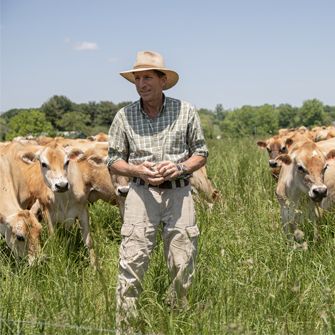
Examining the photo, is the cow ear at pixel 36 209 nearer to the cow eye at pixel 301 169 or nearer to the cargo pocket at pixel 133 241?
the cargo pocket at pixel 133 241

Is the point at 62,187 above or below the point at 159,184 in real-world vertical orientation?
below

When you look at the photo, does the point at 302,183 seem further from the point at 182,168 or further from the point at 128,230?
the point at 128,230

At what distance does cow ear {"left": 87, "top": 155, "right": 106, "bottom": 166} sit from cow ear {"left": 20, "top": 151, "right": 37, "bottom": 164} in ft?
3.14

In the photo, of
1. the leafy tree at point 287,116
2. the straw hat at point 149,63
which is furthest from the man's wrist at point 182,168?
the leafy tree at point 287,116

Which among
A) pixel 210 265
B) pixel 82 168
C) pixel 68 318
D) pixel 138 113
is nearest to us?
pixel 68 318

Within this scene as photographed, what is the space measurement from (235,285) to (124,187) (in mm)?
3321

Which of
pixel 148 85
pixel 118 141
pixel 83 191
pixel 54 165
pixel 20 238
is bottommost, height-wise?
pixel 20 238

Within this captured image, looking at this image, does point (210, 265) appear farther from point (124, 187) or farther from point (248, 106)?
point (248, 106)

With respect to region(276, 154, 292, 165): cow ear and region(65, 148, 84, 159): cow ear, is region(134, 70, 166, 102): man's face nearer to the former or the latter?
region(276, 154, 292, 165): cow ear

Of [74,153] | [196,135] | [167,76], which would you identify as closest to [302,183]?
[196,135]

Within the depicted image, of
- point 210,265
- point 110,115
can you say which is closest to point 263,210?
point 210,265

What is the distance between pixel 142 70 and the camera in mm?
4262

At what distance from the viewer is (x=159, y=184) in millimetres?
4168

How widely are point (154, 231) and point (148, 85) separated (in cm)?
122
